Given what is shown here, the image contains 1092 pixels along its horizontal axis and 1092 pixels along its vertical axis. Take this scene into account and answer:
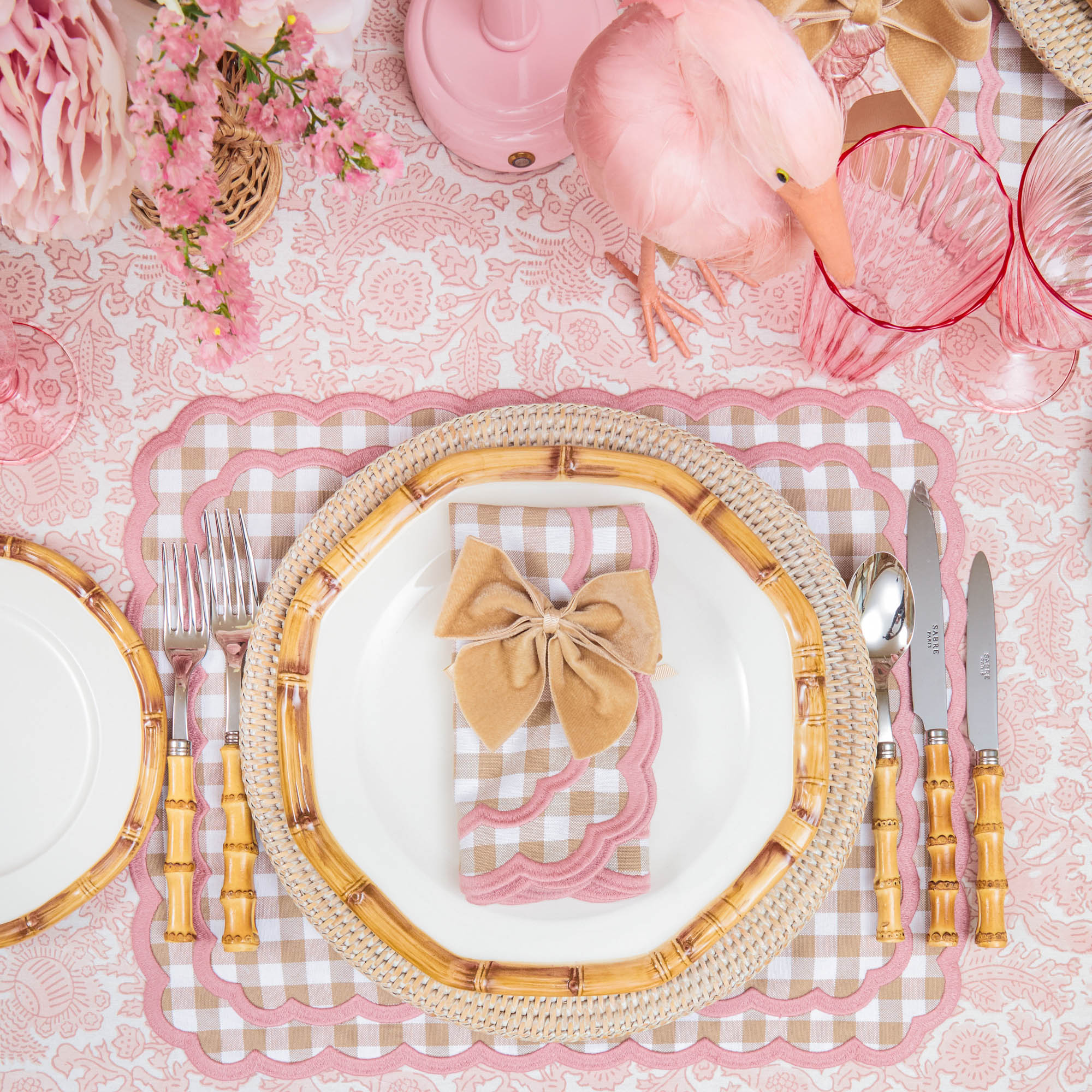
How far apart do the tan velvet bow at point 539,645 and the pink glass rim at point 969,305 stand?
0.92 feet

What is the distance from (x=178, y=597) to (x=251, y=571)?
73 millimetres

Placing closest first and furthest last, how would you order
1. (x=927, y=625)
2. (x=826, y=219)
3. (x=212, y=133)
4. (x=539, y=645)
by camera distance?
(x=212, y=133)
(x=826, y=219)
(x=539, y=645)
(x=927, y=625)

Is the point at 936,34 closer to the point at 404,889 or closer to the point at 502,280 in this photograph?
the point at 502,280

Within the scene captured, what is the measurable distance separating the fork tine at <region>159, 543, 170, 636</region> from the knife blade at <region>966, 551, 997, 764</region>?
78cm

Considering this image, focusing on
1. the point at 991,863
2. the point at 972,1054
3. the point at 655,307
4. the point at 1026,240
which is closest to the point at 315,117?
the point at 655,307

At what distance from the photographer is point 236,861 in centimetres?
77

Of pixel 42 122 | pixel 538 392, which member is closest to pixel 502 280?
pixel 538 392

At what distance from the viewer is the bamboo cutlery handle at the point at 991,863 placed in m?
0.79

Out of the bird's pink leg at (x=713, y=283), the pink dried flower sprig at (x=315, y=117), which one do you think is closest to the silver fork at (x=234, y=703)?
the pink dried flower sprig at (x=315, y=117)

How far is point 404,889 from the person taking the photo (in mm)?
752

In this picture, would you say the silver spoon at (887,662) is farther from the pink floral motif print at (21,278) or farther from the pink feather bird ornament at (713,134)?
the pink floral motif print at (21,278)

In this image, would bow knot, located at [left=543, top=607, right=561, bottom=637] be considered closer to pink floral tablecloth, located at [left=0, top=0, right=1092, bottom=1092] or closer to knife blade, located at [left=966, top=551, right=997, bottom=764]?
pink floral tablecloth, located at [left=0, top=0, right=1092, bottom=1092]

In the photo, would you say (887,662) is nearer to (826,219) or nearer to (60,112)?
(826,219)

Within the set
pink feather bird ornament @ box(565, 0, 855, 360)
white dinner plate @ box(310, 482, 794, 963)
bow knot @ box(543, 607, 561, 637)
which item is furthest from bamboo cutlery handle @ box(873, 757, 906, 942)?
pink feather bird ornament @ box(565, 0, 855, 360)
